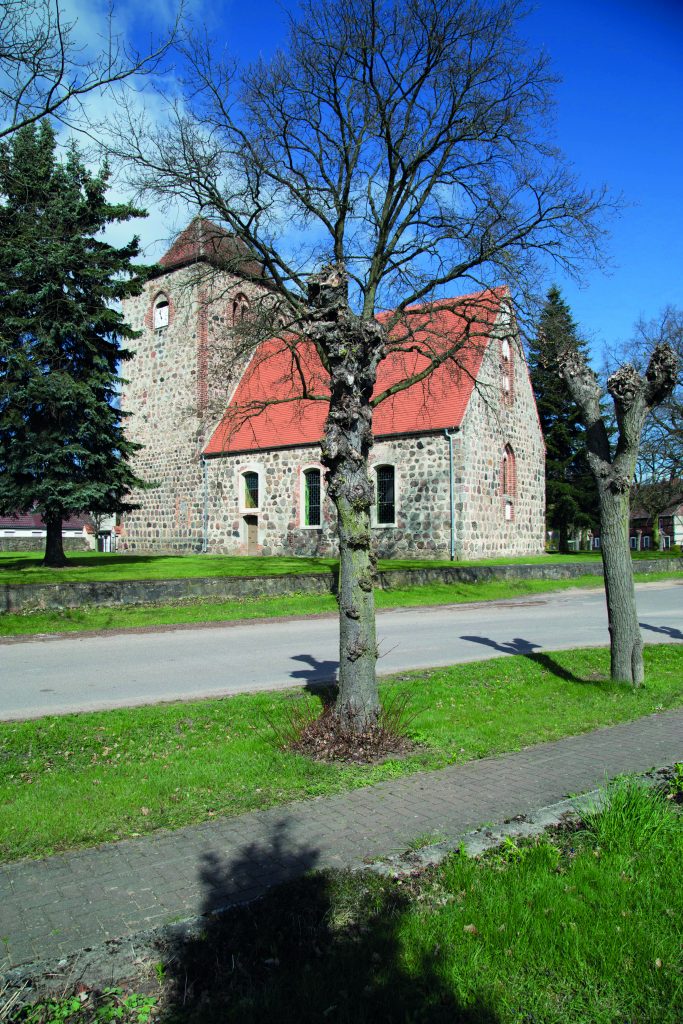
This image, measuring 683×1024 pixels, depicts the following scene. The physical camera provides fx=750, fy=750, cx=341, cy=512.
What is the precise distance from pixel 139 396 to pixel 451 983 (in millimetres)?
39488

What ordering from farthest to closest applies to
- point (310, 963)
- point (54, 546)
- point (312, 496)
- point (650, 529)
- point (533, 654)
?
point (650, 529), point (312, 496), point (54, 546), point (533, 654), point (310, 963)

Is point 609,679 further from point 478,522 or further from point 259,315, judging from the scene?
point 478,522

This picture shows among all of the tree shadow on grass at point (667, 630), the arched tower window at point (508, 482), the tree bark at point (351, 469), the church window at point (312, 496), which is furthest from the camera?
the church window at point (312, 496)

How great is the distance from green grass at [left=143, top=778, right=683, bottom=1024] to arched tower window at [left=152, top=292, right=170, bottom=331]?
3767cm

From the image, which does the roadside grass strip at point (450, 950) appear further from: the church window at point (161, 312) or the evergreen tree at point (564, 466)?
the evergreen tree at point (564, 466)

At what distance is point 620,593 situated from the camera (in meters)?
9.12

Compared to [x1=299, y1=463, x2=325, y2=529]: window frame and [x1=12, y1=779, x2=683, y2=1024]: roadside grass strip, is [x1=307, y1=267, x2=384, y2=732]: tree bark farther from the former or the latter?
[x1=299, y1=463, x2=325, y2=529]: window frame

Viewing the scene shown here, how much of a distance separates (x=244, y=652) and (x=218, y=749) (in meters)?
5.48

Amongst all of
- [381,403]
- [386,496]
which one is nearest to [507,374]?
[381,403]

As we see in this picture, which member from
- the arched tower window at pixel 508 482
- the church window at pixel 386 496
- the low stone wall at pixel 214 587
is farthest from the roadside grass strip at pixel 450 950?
the arched tower window at pixel 508 482

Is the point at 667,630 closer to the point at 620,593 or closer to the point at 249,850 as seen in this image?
the point at 620,593

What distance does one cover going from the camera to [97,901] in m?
3.78

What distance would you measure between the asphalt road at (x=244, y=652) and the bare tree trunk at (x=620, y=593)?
2.41 m

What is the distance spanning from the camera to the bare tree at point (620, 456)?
28.8ft
